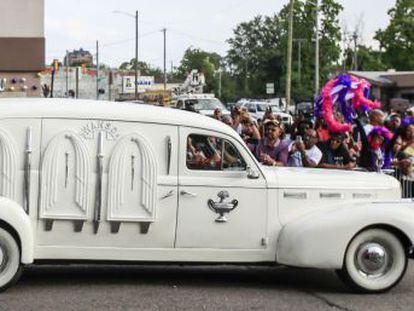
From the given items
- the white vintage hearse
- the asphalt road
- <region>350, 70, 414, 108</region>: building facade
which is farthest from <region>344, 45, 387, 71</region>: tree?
the white vintage hearse

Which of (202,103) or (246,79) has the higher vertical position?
(246,79)

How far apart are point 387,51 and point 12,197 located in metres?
79.6

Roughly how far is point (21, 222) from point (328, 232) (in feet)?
9.42

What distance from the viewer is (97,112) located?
761 cm

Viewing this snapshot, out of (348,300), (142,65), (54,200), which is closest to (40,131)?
(54,200)

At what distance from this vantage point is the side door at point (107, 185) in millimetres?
7449

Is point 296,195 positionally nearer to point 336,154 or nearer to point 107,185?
point 107,185

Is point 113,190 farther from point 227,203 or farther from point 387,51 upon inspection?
point 387,51

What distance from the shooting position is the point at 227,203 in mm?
7777

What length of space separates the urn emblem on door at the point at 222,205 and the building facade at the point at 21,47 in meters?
32.6

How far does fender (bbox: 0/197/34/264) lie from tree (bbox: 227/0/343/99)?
2278 inches

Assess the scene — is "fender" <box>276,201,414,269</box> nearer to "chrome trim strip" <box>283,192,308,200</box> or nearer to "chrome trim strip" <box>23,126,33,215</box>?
"chrome trim strip" <box>283,192,308,200</box>

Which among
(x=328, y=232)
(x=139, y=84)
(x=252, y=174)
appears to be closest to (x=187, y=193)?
(x=252, y=174)

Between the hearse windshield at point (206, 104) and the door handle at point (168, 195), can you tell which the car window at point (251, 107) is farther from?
the door handle at point (168, 195)
